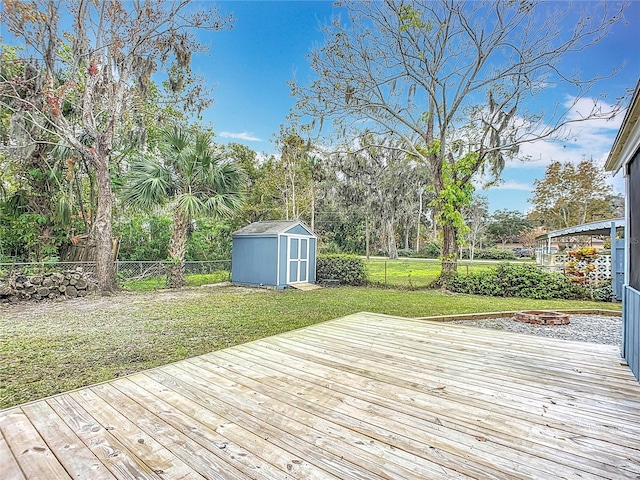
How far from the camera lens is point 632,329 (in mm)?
2932

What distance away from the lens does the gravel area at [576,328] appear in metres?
4.71

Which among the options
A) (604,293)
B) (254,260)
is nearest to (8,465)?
Result: (254,260)

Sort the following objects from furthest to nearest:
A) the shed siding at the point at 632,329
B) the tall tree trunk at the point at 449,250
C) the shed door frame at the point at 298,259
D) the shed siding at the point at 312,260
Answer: the shed siding at the point at 312,260
the shed door frame at the point at 298,259
the tall tree trunk at the point at 449,250
the shed siding at the point at 632,329

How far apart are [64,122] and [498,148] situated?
35.3 feet

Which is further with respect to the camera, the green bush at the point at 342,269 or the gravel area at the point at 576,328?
the green bush at the point at 342,269

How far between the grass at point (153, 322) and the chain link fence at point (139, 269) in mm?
953

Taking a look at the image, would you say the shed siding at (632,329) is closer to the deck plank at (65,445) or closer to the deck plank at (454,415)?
the deck plank at (454,415)

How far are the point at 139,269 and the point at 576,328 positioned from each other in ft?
31.7

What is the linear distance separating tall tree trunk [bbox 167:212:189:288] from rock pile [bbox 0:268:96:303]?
1.88m

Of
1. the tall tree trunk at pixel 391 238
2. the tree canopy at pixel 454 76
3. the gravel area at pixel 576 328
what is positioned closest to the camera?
the gravel area at pixel 576 328

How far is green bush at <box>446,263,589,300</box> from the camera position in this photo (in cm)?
818

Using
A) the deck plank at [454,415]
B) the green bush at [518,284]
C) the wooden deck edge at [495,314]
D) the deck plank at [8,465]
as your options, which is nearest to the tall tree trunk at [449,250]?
the green bush at [518,284]

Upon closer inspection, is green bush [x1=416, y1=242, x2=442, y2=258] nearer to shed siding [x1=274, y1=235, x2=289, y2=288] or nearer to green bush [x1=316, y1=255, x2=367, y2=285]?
green bush [x1=316, y1=255, x2=367, y2=285]

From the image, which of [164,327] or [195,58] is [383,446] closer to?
[164,327]
